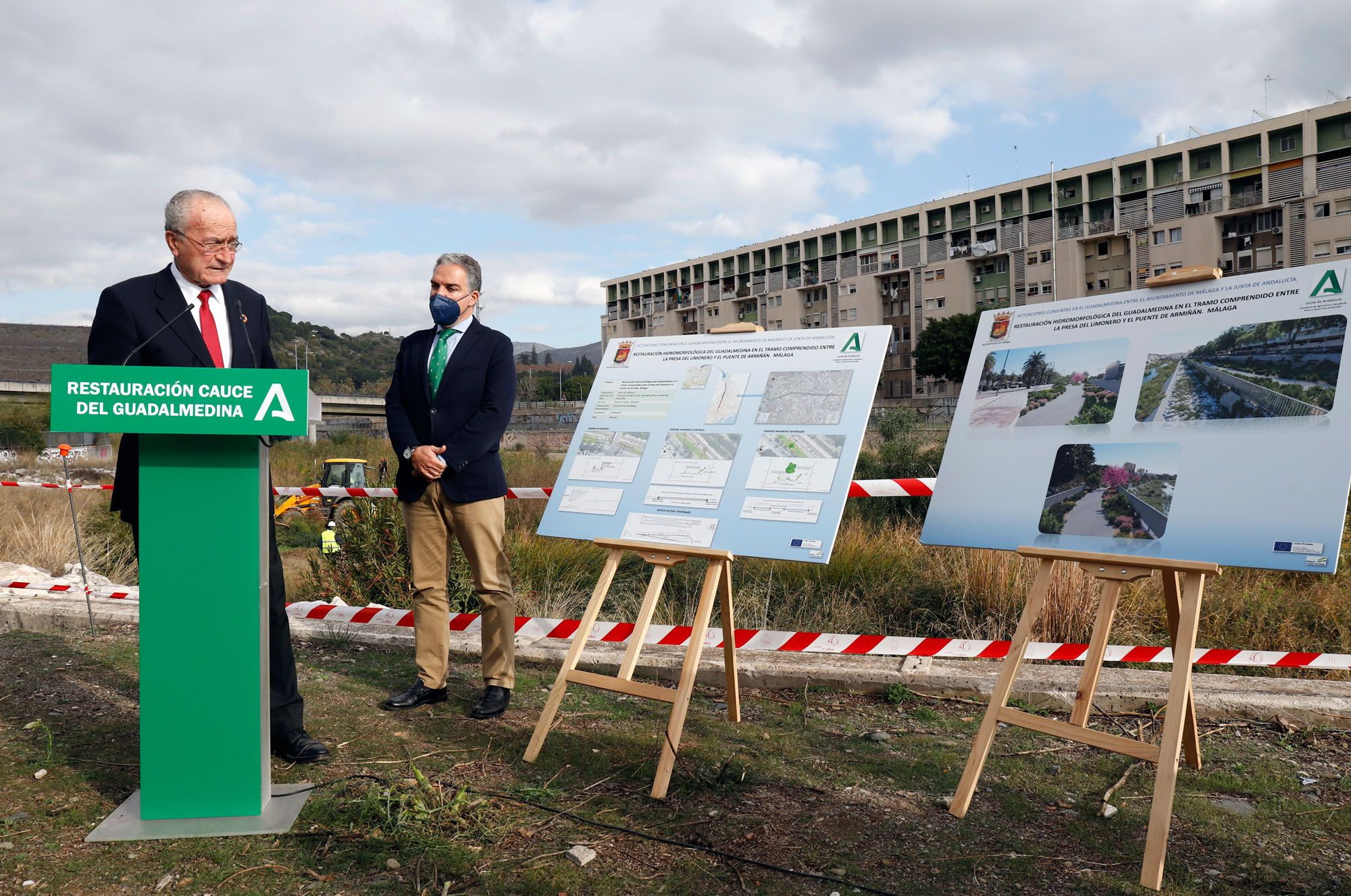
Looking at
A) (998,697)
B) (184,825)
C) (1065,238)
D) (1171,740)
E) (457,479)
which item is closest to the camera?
(1171,740)

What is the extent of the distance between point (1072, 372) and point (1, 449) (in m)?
41.3

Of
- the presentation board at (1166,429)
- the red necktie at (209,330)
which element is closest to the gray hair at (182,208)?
the red necktie at (209,330)

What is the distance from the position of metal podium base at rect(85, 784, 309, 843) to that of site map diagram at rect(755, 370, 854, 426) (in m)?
2.40

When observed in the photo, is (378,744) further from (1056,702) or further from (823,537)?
(1056,702)

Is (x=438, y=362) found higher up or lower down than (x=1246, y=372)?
higher up

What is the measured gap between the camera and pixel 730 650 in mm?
4047

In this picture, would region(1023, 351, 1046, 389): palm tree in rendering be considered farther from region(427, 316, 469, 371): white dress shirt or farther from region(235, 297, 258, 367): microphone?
region(235, 297, 258, 367): microphone

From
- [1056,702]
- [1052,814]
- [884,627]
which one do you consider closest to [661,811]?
[1052,814]

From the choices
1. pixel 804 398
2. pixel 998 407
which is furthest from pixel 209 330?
pixel 998 407

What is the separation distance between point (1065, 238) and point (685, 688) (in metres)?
66.2

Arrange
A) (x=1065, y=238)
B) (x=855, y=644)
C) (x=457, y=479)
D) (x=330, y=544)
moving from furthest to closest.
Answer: (x=1065, y=238) → (x=330, y=544) → (x=855, y=644) → (x=457, y=479)

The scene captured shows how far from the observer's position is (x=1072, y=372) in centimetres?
374

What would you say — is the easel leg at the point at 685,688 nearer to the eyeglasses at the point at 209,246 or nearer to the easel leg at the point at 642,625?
the easel leg at the point at 642,625

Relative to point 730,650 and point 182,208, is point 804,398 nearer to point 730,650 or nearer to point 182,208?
point 730,650
